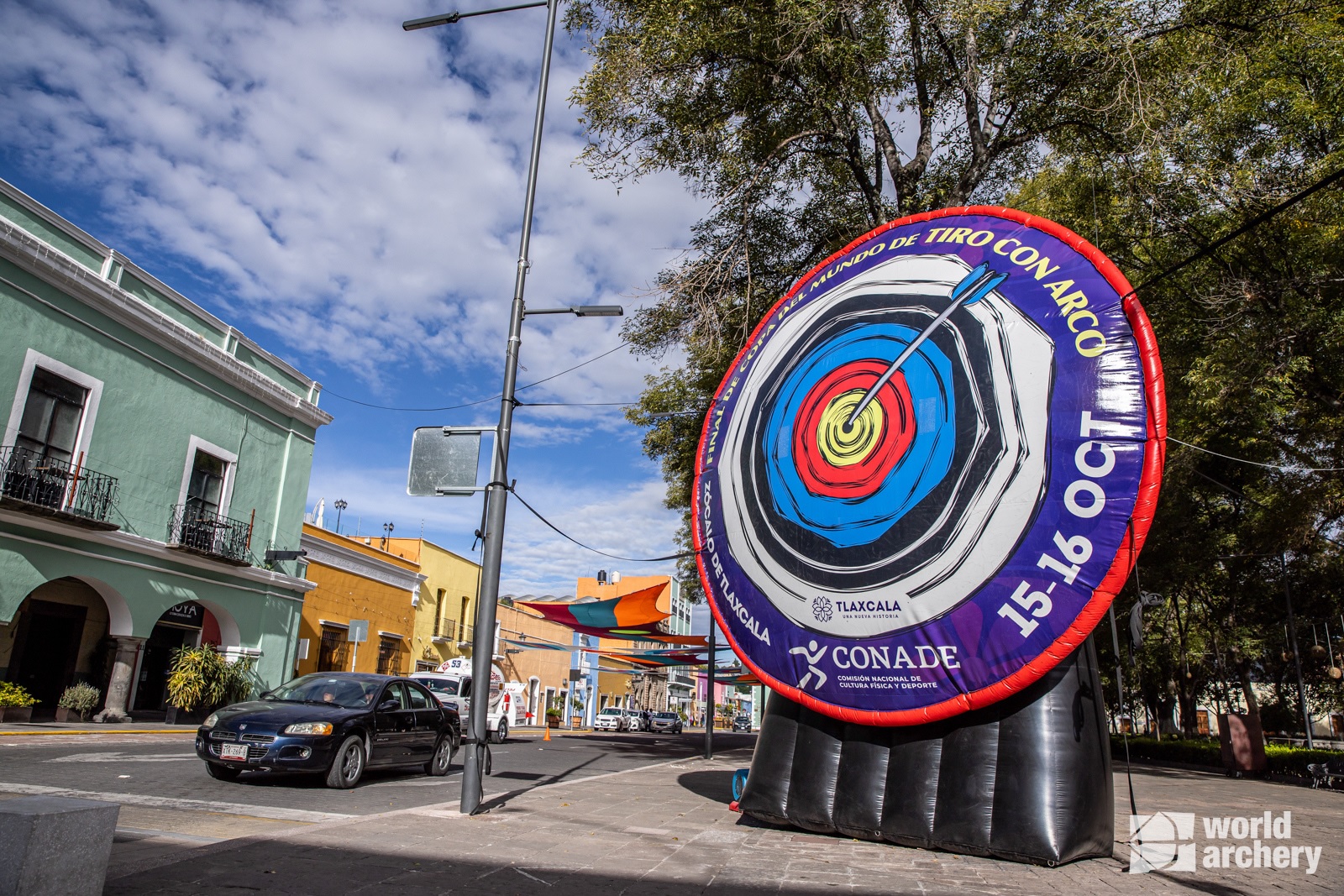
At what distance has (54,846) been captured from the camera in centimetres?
326

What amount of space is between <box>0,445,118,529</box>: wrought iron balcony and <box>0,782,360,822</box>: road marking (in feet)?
31.3

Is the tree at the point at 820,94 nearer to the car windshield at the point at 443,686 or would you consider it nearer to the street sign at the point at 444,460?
the street sign at the point at 444,460

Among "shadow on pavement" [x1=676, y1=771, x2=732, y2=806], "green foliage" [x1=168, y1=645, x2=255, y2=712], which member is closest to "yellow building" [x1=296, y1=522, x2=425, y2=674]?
"green foliage" [x1=168, y1=645, x2=255, y2=712]

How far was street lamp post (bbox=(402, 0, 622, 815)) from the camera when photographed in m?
7.28

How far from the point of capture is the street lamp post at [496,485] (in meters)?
7.28

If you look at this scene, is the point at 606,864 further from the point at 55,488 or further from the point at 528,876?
the point at 55,488

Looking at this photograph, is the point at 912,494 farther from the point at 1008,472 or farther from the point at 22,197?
the point at 22,197

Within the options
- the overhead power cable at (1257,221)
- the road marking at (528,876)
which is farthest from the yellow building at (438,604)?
the overhead power cable at (1257,221)

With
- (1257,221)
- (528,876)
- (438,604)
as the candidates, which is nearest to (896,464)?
(1257,221)

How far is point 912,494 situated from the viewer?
21.4 feet

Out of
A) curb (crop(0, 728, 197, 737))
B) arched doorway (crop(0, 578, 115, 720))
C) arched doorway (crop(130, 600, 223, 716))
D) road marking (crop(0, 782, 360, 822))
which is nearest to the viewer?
road marking (crop(0, 782, 360, 822))

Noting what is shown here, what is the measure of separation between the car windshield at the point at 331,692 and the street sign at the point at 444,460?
9.92ft

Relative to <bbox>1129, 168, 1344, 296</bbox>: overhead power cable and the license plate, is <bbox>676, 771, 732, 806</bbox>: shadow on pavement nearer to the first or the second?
the license plate

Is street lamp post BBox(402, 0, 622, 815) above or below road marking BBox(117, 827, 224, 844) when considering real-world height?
above
